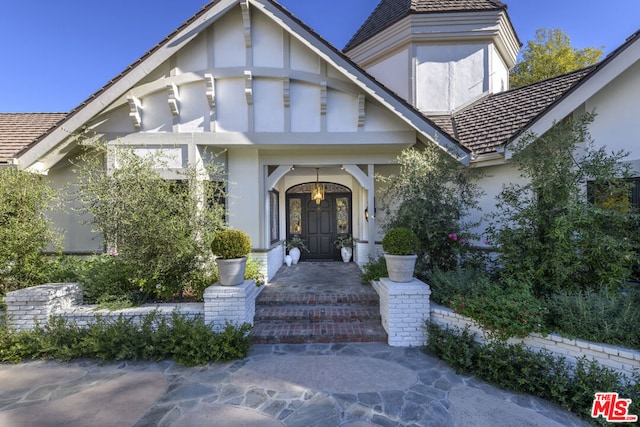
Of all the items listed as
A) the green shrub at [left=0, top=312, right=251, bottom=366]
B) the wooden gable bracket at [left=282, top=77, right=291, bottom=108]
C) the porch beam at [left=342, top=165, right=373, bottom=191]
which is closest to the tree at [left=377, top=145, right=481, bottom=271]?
the porch beam at [left=342, top=165, right=373, bottom=191]

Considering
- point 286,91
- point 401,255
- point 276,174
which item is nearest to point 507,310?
point 401,255

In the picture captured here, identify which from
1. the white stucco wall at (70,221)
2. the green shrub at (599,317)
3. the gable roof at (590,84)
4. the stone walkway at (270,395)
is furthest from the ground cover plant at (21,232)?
the gable roof at (590,84)

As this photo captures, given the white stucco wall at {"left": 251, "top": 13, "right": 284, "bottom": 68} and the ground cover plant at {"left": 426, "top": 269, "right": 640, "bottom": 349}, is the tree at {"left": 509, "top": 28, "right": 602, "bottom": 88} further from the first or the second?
the ground cover plant at {"left": 426, "top": 269, "right": 640, "bottom": 349}

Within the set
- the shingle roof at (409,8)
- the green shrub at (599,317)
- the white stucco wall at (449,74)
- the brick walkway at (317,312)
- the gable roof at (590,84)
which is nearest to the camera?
the green shrub at (599,317)

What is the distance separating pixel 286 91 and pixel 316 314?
459cm

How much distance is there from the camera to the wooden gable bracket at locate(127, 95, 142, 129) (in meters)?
6.05

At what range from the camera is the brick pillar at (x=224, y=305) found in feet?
14.3

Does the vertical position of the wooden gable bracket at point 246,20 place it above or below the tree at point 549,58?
below

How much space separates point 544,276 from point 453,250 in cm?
139

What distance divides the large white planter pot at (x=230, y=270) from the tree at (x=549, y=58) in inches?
649

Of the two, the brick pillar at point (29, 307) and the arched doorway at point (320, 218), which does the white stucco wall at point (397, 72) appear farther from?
the brick pillar at point (29, 307)

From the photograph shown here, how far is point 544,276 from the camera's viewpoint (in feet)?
13.7

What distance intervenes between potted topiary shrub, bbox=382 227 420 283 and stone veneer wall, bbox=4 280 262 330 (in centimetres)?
244

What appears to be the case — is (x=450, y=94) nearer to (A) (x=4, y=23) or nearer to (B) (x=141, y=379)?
(B) (x=141, y=379)
